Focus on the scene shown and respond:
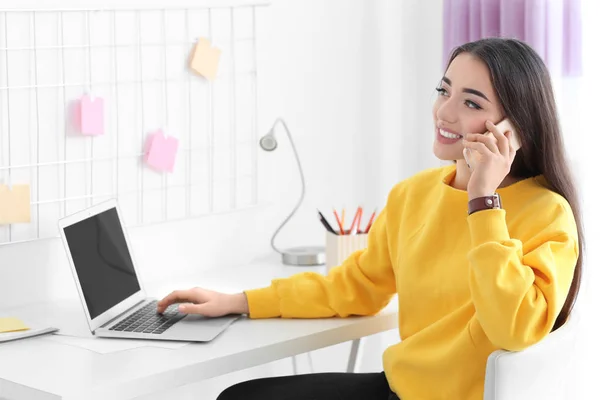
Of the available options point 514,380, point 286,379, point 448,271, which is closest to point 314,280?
point 286,379

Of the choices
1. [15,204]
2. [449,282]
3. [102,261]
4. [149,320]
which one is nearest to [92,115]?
[15,204]

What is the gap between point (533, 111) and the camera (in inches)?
63.4

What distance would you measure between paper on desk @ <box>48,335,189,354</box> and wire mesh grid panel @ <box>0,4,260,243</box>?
367mm

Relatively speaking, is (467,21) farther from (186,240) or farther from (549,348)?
(549,348)

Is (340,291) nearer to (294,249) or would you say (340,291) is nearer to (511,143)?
(511,143)

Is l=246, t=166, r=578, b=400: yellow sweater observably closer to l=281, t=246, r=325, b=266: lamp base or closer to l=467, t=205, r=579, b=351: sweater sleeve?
l=467, t=205, r=579, b=351: sweater sleeve

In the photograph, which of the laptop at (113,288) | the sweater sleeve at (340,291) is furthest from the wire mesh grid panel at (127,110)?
the sweater sleeve at (340,291)

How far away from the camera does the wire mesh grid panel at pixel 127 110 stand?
1.92 m

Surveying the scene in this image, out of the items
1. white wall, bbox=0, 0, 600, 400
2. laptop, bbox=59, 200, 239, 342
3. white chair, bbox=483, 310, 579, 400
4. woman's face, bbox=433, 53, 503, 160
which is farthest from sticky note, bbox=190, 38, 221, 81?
white chair, bbox=483, 310, 579, 400

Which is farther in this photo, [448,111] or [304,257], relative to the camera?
[304,257]

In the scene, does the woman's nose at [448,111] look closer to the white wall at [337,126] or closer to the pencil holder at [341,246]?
the pencil holder at [341,246]

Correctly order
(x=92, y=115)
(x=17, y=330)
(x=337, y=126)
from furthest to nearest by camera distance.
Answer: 1. (x=337, y=126)
2. (x=92, y=115)
3. (x=17, y=330)

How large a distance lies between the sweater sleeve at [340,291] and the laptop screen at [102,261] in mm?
265

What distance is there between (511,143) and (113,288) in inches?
31.7
